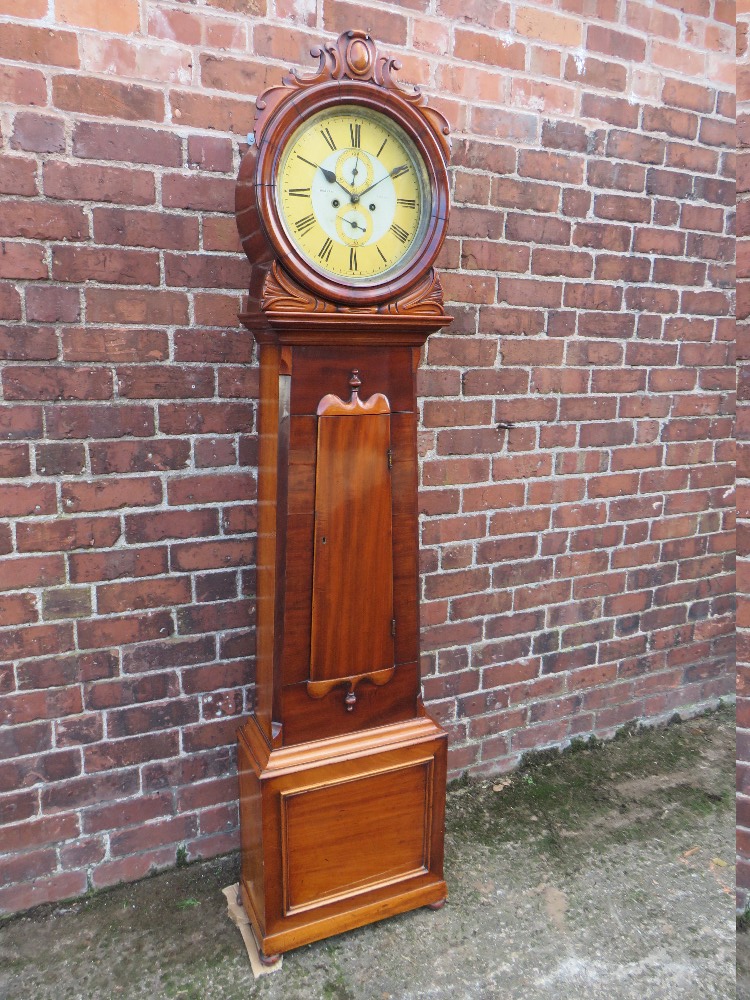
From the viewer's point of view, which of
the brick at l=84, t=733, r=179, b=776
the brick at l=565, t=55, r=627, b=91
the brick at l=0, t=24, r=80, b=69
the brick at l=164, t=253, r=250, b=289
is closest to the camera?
the brick at l=0, t=24, r=80, b=69

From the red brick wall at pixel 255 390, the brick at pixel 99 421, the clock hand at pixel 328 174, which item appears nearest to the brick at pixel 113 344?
the red brick wall at pixel 255 390

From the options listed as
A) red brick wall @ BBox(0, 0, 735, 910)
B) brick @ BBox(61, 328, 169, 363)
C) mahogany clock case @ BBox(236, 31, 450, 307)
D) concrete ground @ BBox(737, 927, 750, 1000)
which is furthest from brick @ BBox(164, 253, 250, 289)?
concrete ground @ BBox(737, 927, 750, 1000)

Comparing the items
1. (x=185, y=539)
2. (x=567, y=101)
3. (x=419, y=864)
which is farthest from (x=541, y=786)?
(x=567, y=101)

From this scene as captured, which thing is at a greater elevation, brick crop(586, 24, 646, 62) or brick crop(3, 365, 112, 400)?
brick crop(586, 24, 646, 62)

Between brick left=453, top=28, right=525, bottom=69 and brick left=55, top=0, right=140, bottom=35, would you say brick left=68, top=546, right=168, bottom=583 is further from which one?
brick left=453, top=28, right=525, bottom=69

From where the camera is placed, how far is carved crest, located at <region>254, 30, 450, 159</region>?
1.39 m

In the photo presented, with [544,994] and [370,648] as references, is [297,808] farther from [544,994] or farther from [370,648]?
→ [544,994]

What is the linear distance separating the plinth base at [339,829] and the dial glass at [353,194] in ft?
3.59

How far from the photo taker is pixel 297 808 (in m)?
1.66

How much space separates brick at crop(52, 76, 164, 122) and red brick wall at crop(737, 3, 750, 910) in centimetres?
134

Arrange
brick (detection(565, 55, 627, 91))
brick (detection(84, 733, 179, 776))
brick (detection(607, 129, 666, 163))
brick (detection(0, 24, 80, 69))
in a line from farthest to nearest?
brick (detection(607, 129, 666, 163)), brick (detection(565, 55, 627, 91)), brick (detection(84, 733, 179, 776)), brick (detection(0, 24, 80, 69))

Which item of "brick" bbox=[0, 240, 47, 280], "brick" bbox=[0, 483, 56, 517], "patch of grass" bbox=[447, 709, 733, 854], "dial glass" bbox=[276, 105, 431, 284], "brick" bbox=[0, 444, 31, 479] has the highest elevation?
"dial glass" bbox=[276, 105, 431, 284]

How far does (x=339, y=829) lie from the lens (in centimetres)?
172

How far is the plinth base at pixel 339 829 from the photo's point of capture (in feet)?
5.44
